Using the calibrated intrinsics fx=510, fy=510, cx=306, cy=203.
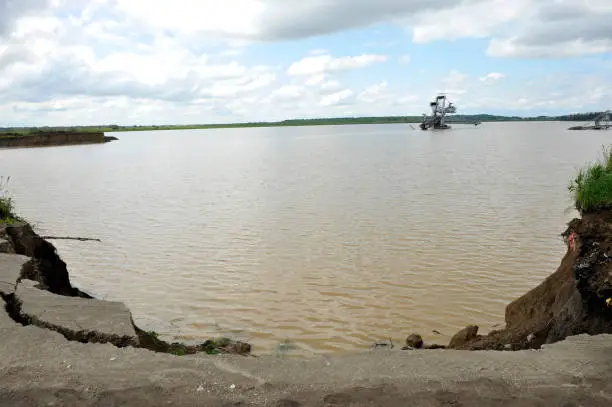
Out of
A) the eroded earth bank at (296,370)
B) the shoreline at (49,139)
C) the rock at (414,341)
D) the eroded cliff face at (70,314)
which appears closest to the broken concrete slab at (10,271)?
the eroded cliff face at (70,314)

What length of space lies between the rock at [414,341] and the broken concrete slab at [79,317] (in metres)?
4.29

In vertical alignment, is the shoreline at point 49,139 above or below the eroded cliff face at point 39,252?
above

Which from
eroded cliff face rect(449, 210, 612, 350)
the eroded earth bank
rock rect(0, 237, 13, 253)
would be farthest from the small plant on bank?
rock rect(0, 237, 13, 253)

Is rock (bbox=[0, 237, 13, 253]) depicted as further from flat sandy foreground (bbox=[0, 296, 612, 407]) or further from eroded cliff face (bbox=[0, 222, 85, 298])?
flat sandy foreground (bbox=[0, 296, 612, 407])

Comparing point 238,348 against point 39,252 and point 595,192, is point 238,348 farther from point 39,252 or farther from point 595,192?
point 595,192

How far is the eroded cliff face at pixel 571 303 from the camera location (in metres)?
5.15

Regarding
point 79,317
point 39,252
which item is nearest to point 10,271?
point 79,317

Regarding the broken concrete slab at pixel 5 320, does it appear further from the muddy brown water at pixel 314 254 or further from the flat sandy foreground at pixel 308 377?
the muddy brown water at pixel 314 254

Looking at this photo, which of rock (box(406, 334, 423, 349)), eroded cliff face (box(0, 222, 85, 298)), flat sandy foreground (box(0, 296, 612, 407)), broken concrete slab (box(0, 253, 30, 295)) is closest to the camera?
flat sandy foreground (box(0, 296, 612, 407))

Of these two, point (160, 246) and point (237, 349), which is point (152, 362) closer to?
point (237, 349)

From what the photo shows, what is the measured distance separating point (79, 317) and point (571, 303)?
534 cm

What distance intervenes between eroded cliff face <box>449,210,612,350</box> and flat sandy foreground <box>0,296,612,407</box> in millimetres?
591

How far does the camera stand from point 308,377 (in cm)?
404

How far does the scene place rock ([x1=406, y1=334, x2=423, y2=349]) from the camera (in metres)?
7.79
